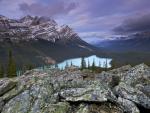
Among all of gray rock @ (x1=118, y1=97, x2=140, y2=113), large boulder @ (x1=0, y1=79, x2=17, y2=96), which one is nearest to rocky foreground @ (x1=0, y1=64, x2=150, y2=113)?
gray rock @ (x1=118, y1=97, x2=140, y2=113)

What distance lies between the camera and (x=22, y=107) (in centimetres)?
2939

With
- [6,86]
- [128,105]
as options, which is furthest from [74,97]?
[6,86]

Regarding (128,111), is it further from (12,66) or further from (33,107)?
(12,66)

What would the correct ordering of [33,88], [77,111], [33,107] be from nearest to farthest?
[77,111] → [33,107] → [33,88]

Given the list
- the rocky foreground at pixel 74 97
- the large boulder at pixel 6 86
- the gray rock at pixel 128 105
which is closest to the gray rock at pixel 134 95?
the rocky foreground at pixel 74 97

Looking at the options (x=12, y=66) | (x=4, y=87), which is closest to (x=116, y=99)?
(x=4, y=87)

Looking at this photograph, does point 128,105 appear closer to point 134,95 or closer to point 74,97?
point 134,95

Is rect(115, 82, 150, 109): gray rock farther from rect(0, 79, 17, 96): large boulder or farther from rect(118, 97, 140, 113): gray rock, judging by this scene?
rect(0, 79, 17, 96): large boulder

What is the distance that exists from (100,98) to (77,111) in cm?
263

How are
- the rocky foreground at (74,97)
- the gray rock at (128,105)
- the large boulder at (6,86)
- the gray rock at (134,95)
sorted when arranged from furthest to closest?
the large boulder at (6,86), the gray rock at (134,95), the gray rock at (128,105), the rocky foreground at (74,97)

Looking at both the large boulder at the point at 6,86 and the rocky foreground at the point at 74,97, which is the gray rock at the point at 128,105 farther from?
the large boulder at the point at 6,86

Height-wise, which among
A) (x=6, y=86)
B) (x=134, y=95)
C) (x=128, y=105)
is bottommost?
(x=128, y=105)

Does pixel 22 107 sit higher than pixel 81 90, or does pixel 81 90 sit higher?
pixel 81 90

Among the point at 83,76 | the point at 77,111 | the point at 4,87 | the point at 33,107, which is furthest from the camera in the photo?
the point at 83,76
